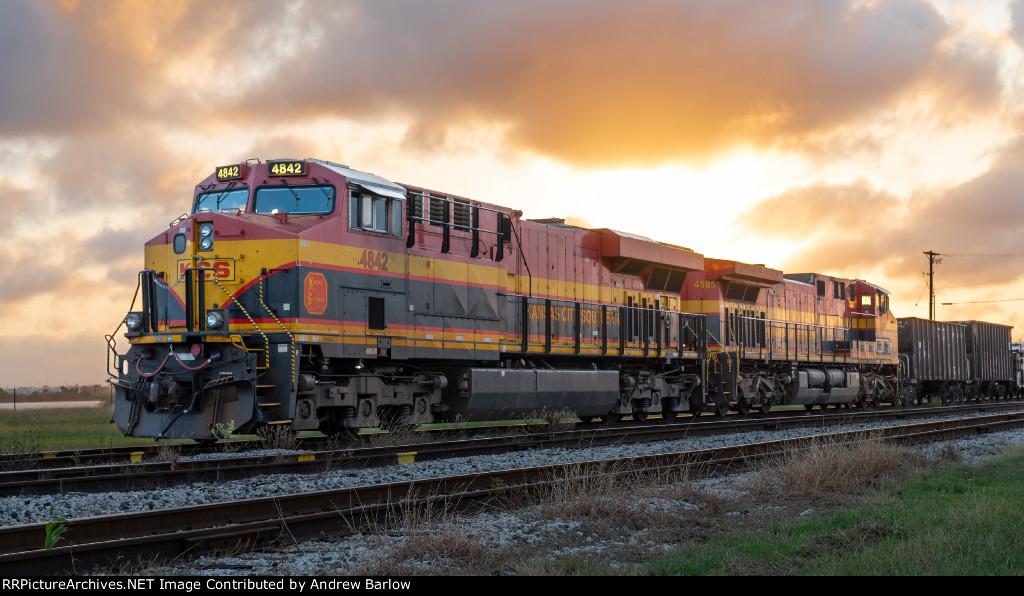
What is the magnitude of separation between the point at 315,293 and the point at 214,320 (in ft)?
4.89

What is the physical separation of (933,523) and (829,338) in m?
22.6

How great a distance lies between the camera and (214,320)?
13.0 metres

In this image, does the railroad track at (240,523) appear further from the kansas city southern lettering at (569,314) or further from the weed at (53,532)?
the kansas city southern lettering at (569,314)

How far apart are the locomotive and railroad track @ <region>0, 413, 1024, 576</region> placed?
4.47 metres

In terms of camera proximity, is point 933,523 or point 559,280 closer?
point 933,523

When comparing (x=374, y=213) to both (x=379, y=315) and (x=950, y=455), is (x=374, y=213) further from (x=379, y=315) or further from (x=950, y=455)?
(x=950, y=455)

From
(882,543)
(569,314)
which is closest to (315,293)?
(569,314)

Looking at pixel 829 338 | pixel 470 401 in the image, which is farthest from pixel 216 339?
pixel 829 338

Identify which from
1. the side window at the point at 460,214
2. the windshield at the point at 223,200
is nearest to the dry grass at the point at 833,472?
the side window at the point at 460,214

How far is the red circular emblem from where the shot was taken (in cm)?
1324

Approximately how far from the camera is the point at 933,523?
7.79m

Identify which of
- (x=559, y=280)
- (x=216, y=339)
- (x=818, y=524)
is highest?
(x=559, y=280)

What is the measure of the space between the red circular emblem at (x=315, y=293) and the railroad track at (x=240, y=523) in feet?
15.1
